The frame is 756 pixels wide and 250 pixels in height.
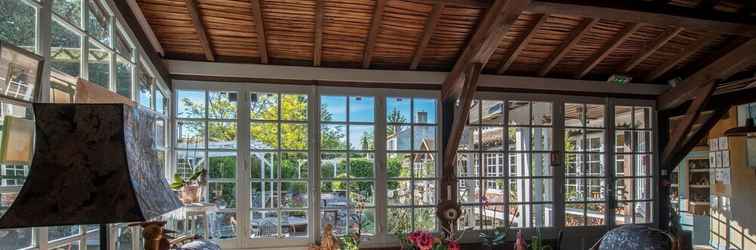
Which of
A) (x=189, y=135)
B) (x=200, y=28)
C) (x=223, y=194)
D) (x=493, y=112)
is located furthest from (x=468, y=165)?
(x=200, y=28)

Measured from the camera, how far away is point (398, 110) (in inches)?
190

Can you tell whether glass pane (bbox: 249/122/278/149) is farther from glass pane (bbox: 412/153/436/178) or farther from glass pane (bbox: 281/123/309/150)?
glass pane (bbox: 412/153/436/178)

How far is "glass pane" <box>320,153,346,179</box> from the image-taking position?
4.56m

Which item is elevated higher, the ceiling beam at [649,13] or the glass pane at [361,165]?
the ceiling beam at [649,13]

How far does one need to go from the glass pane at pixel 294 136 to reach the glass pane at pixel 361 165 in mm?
528

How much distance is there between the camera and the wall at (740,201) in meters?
5.92

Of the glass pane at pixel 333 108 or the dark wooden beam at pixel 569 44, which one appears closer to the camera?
the dark wooden beam at pixel 569 44

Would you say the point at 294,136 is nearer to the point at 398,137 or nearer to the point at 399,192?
the point at 398,137

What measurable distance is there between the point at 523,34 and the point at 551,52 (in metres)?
0.66

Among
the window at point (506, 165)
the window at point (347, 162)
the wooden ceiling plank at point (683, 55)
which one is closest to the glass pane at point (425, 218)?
the window at point (506, 165)

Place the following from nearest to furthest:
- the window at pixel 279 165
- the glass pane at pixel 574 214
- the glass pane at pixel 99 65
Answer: the glass pane at pixel 99 65, the window at pixel 279 165, the glass pane at pixel 574 214

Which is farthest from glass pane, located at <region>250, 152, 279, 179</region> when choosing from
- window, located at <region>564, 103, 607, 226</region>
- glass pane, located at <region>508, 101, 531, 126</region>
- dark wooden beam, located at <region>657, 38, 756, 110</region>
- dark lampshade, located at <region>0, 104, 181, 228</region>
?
dark wooden beam, located at <region>657, 38, 756, 110</region>

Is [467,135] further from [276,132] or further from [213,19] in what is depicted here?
[213,19]

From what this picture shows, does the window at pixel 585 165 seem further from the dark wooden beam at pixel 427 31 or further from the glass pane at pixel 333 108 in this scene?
the glass pane at pixel 333 108
